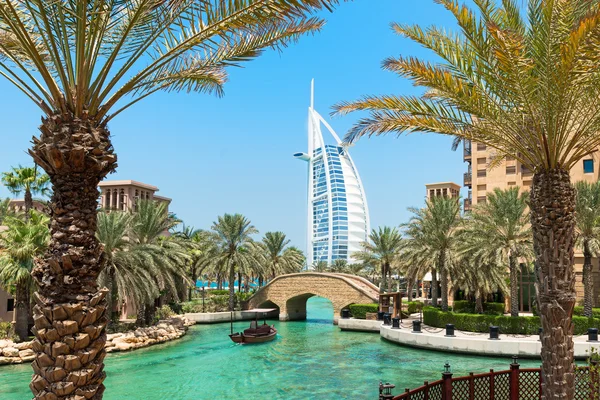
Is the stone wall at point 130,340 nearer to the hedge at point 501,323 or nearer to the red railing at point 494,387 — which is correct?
the red railing at point 494,387

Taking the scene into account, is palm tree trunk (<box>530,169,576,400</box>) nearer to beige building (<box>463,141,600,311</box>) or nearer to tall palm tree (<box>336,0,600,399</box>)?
tall palm tree (<box>336,0,600,399</box>)

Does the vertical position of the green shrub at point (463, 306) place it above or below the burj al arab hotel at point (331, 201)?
below

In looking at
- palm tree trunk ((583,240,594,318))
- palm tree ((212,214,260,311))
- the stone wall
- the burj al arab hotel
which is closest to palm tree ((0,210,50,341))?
the stone wall

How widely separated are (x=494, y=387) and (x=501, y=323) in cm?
1804

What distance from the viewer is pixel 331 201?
433 feet

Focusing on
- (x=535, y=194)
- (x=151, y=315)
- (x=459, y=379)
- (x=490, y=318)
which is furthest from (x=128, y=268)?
(x=535, y=194)

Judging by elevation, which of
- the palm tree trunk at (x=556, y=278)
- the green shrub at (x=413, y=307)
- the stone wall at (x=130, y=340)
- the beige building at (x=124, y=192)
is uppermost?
the beige building at (x=124, y=192)

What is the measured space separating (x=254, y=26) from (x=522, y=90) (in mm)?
4694

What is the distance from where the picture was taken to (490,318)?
96.0 feet

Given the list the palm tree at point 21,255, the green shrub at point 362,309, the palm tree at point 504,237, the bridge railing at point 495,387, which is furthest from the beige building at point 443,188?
the bridge railing at point 495,387

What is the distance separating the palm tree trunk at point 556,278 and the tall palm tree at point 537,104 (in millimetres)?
17

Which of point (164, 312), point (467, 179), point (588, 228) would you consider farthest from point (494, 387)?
point (467, 179)

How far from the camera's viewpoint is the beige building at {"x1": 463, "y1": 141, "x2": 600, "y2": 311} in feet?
135

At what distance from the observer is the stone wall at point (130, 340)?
23.9m
